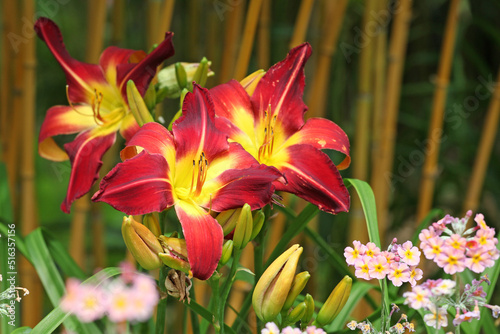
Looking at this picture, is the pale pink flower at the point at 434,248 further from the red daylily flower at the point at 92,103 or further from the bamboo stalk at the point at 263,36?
the bamboo stalk at the point at 263,36

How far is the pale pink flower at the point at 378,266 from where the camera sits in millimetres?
345

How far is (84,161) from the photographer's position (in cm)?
44

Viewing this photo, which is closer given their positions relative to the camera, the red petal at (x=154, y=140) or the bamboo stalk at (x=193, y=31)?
Answer: the red petal at (x=154, y=140)

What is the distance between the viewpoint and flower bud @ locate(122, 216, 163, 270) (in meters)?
0.35

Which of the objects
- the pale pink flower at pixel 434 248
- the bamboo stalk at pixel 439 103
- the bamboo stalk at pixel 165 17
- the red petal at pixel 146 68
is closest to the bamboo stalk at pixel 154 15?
the bamboo stalk at pixel 165 17

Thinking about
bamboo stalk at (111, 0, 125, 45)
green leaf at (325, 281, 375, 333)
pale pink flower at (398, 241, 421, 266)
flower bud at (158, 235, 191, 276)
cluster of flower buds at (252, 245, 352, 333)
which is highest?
bamboo stalk at (111, 0, 125, 45)

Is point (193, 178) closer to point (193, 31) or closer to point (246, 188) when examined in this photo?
point (246, 188)

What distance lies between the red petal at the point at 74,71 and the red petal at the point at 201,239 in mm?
175

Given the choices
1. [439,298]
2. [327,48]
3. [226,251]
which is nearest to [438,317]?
[439,298]

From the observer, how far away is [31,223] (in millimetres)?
729

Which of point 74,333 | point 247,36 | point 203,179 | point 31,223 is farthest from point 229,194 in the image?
point 31,223

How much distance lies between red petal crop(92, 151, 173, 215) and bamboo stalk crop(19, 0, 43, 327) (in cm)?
39

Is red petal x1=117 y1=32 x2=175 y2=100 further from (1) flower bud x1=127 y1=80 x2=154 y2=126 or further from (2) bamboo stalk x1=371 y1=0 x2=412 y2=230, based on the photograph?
(2) bamboo stalk x1=371 y1=0 x2=412 y2=230

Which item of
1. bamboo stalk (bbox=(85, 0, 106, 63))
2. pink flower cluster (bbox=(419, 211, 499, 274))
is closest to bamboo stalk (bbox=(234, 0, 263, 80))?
bamboo stalk (bbox=(85, 0, 106, 63))
